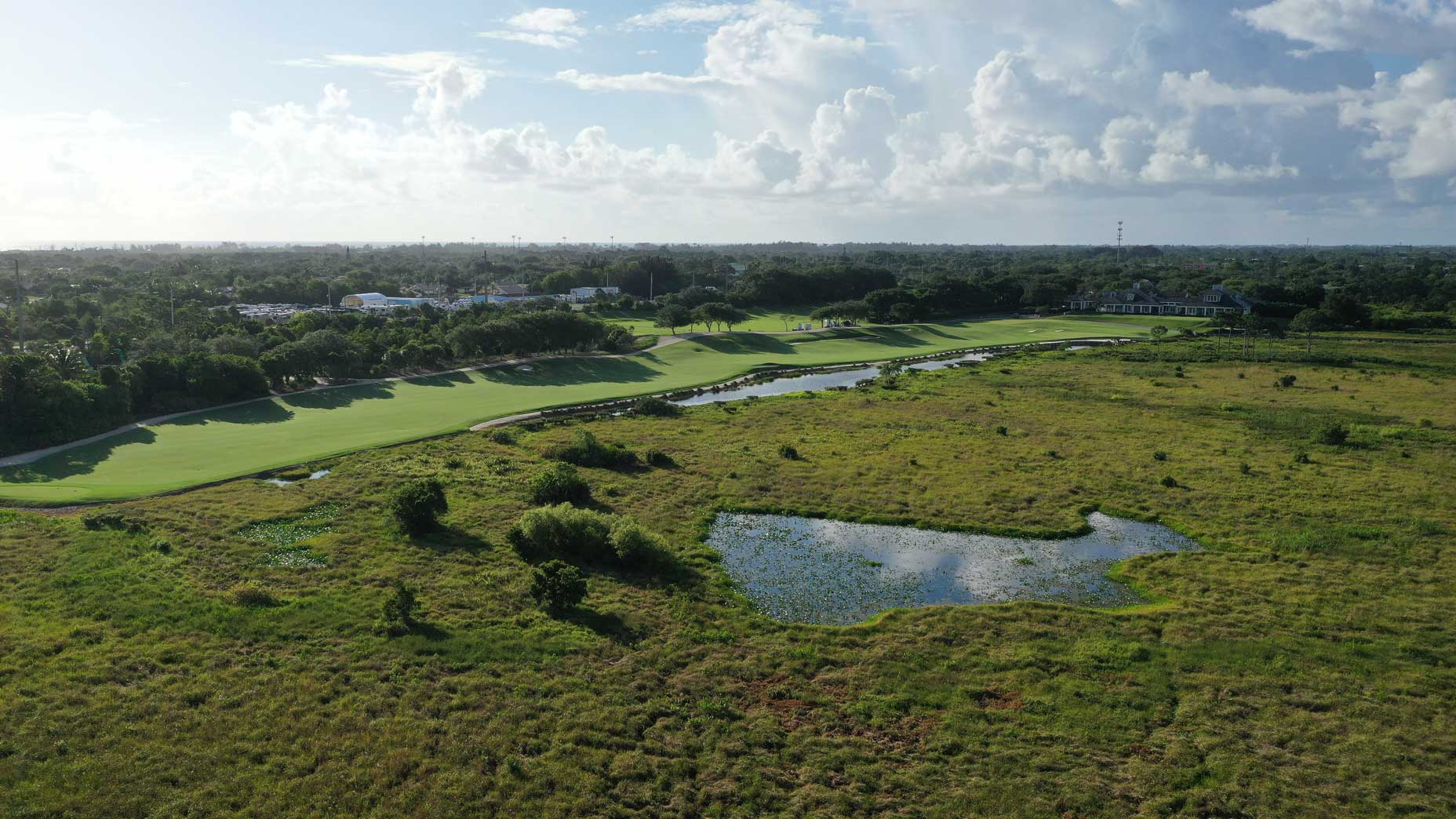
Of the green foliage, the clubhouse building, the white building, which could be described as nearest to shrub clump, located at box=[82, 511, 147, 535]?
the green foliage

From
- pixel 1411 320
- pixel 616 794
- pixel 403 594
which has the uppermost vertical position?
pixel 1411 320

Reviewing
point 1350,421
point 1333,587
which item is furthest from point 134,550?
point 1350,421

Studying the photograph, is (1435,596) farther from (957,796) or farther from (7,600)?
(7,600)

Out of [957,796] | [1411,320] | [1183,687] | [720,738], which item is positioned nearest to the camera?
[957,796]

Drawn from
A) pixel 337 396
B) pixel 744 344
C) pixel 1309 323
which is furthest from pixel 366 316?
pixel 1309 323

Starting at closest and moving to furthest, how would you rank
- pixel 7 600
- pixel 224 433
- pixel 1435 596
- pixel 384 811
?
pixel 384 811
pixel 7 600
pixel 1435 596
pixel 224 433

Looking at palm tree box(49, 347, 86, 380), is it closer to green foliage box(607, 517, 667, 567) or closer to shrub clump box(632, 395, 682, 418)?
shrub clump box(632, 395, 682, 418)

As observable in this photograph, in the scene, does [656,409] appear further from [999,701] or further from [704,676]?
[999,701]
